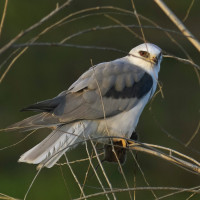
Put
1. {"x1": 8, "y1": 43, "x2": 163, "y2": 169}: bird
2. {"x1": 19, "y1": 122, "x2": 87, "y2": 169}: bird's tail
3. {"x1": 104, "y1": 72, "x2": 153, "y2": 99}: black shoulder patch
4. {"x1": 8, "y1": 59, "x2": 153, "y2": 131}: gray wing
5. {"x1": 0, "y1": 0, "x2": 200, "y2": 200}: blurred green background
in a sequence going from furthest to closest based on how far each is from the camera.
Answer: {"x1": 0, "y1": 0, "x2": 200, "y2": 200}: blurred green background → {"x1": 104, "y1": 72, "x2": 153, "y2": 99}: black shoulder patch → {"x1": 8, "y1": 59, "x2": 153, "y2": 131}: gray wing → {"x1": 8, "y1": 43, "x2": 163, "y2": 169}: bird → {"x1": 19, "y1": 122, "x2": 87, "y2": 169}: bird's tail

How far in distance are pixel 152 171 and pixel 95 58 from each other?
94.9 inches

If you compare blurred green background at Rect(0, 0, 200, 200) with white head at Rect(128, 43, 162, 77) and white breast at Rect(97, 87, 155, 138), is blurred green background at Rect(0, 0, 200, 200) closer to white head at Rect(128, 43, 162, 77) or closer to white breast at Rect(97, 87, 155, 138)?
white head at Rect(128, 43, 162, 77)

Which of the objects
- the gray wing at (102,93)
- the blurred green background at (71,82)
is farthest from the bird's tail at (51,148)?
the blurred green background at (71,82)

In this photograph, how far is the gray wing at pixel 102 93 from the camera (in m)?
4.27

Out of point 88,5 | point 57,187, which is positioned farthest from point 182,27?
point 88,5

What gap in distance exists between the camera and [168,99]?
12.8m

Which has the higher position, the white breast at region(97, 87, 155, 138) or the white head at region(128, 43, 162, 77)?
the white head at region(128, 43, 162, 77)

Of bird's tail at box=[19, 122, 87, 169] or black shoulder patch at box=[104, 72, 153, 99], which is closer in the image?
bird's tail at box=[19, 122, 87, 169]

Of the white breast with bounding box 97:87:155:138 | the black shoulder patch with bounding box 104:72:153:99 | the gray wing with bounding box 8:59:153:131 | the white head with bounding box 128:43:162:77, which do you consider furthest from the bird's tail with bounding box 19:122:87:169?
the white head with bounding box 128:43:162:77

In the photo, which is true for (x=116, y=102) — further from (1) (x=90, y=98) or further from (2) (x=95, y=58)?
(2) (x=95, y=58)

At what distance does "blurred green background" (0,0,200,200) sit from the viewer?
1031cm

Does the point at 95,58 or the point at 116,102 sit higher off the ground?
the point at 95,58

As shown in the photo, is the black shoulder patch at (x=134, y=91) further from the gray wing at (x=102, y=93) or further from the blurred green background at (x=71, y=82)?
the blurred green background at (x=71, y=82)

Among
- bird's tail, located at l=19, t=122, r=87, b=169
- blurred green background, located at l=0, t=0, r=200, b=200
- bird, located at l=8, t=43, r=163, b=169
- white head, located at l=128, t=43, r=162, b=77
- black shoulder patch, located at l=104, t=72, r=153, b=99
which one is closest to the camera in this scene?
bird's tail, located at l=19, t=122, r=87, b=169
